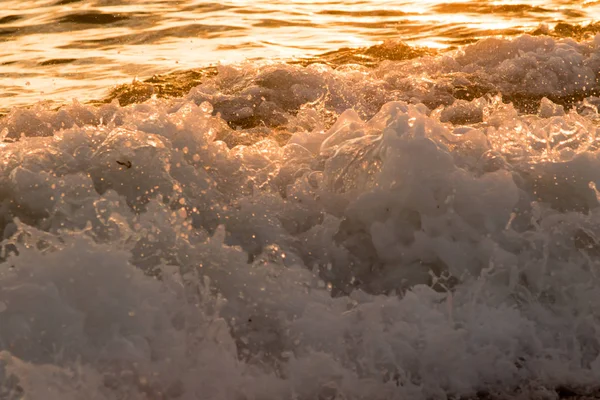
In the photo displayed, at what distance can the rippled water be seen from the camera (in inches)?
338

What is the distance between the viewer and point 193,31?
10562mm

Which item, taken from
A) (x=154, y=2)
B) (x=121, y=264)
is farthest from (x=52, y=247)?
(x=154, y=2)

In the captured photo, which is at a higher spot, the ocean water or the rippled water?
the ocean water

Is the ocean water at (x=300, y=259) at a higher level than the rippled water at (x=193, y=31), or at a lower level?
higher

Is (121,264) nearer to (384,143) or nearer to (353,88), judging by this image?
(384,143)

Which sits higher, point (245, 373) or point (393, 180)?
point (393, 180)

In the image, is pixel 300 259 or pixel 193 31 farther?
pixel 193 31

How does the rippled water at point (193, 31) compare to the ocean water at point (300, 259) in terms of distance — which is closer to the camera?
the ocean water at point (300, 259)

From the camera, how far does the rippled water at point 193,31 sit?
8.59 meters

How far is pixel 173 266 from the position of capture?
374 centimetres

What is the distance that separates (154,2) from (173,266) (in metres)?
9.04

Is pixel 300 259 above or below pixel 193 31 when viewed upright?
above

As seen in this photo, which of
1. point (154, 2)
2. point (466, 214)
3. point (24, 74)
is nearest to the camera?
point (466, 214)

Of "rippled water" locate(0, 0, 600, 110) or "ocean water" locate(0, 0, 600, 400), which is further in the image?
"rippled water" locate(0, 0, 600, 110)
